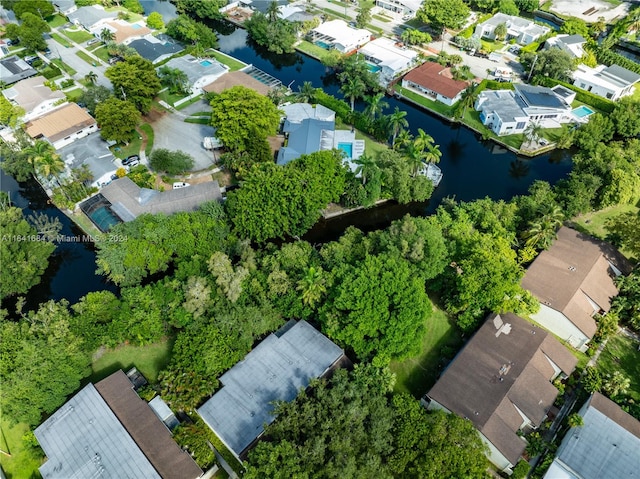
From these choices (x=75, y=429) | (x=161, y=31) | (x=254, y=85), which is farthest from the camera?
(x=161, y=31)

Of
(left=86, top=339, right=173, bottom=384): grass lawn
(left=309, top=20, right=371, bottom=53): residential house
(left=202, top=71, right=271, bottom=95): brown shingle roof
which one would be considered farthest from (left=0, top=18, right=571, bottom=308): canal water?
(left=309, top=20, right=371, bottom=53): residential house

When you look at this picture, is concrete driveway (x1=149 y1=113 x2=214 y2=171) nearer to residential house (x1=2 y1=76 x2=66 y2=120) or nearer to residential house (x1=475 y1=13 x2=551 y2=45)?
residential house (x1=2 y1=76 x2=66 y2=120)

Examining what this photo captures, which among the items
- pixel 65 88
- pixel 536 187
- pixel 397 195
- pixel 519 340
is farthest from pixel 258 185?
pixel 65 88

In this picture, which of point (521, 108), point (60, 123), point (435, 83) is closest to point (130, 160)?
point (60, 123)

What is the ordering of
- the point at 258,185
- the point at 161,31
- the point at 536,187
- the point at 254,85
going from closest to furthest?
the point at 258,185 → the point at 536,187 → the point at 254,85 → the point at 161,31

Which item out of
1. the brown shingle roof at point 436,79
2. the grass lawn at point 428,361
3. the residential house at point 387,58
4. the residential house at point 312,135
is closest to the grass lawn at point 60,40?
the residential house at point 312,135

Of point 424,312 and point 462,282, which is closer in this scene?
point 424,312

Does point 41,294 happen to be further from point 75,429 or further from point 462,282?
point 462,282
